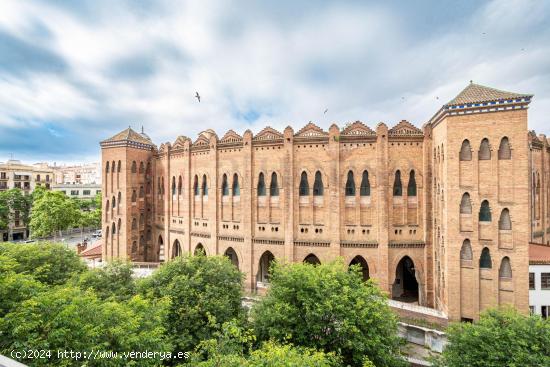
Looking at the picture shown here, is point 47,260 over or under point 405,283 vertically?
over

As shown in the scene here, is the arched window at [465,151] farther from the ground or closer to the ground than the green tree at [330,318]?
farther from the ground

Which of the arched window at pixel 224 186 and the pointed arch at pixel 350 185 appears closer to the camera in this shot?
the pointed arch at pixel 350 185

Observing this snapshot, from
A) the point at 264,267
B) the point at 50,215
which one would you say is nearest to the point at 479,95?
the point at 264,267

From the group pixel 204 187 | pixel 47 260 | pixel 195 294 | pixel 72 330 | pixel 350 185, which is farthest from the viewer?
pixel 204 187

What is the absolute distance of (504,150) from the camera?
1828 centimetres

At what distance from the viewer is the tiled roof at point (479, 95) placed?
59.1 ft

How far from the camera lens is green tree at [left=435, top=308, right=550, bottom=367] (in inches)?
434

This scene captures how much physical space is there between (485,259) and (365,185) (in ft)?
32.4

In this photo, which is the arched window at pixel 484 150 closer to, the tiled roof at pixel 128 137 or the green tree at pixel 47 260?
the green tree at pixel 47 260

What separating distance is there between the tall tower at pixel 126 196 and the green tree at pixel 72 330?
24.1 metres

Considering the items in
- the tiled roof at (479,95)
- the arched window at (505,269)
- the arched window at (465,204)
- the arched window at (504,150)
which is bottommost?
the arched window at (505,269)

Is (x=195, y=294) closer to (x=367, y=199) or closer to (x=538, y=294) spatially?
(x=367, y=199)

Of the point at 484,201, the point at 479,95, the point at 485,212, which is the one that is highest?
the point at 479,95

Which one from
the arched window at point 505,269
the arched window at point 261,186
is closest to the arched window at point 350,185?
the arched window at point 261,186
